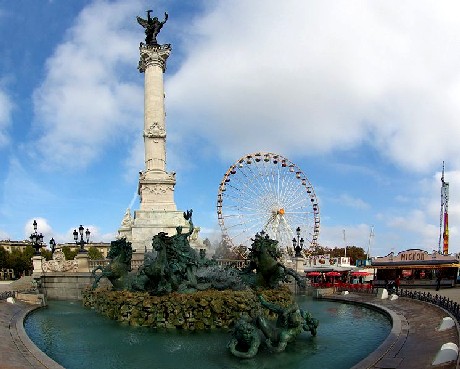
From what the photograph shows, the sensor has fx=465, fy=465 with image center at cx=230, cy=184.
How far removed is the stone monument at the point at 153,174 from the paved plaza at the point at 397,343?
697 inches

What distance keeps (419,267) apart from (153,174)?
22.3 m

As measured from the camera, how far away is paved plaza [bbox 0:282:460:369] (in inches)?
399

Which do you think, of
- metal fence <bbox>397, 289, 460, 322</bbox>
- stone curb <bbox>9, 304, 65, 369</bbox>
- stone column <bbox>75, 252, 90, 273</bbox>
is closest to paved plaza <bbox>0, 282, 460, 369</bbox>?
stone curb <bbox>9, 304, 65, 369</bbox>

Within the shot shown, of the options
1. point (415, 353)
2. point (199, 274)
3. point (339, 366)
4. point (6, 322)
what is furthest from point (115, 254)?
point (415, 353)

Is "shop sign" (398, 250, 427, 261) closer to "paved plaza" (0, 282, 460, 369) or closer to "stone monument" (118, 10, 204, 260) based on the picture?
"stone monument" (118, 10, 204, 260)

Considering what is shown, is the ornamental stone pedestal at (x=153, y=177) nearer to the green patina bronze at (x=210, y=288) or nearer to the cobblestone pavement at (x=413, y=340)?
the green patina bronze at (x=210, y=288)

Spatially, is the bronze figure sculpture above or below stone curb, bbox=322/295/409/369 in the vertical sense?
above

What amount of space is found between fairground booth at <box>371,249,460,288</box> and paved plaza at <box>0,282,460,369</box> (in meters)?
17.5

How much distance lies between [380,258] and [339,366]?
28.7m

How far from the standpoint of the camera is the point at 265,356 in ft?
38.7

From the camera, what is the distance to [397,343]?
12.2 m

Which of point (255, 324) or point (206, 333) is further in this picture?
point (206, 333)

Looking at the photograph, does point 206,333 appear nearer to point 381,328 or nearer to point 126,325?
point 126,325

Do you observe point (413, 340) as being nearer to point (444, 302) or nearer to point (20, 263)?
point (444, 302)
